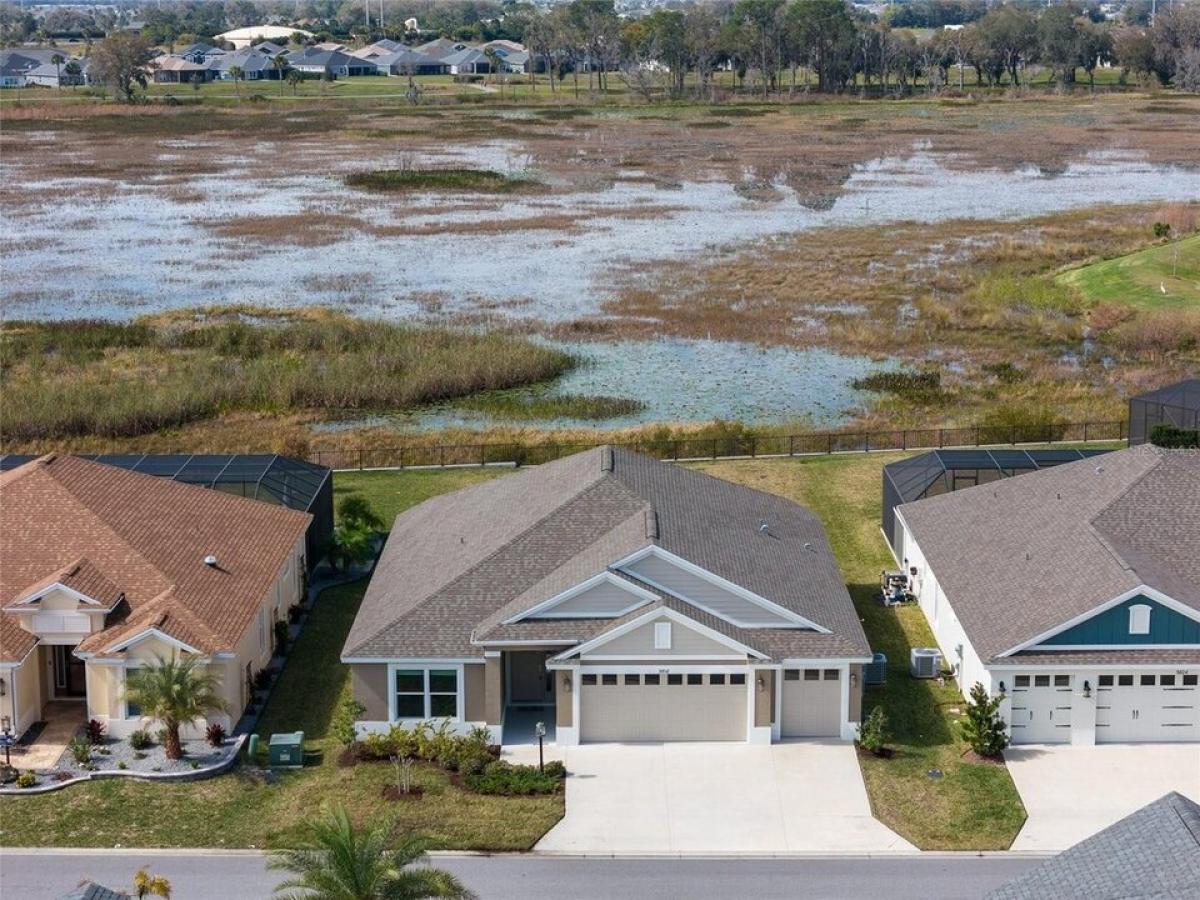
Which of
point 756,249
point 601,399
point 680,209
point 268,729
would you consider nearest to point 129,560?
point 268,729

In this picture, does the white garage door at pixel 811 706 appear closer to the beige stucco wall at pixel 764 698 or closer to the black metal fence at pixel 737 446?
the beige stucco wall at pixel 764 698

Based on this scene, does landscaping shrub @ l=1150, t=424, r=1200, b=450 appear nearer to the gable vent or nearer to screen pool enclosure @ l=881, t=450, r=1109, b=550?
screen pool enclosure @ l=881, t=450, r=1109, b=550

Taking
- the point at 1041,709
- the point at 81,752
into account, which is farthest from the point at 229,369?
the point at 1041,709

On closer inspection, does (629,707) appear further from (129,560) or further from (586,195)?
(586,195)

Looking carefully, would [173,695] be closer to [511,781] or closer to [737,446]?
[511,781]

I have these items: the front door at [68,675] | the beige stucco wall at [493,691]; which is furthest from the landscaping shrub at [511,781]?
the front door at [68,675]
